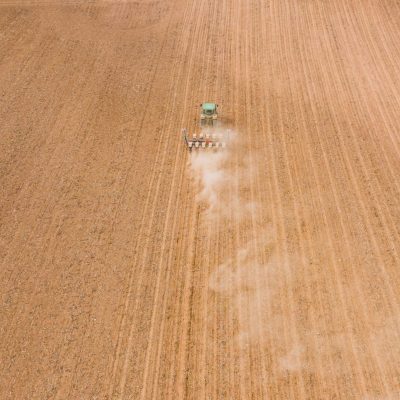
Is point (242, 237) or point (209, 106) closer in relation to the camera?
point (242, 237)

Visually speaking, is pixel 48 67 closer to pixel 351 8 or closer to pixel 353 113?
pixel 353 113

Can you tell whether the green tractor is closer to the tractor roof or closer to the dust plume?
the tractor roof

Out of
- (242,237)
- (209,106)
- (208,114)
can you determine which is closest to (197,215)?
(242,237)

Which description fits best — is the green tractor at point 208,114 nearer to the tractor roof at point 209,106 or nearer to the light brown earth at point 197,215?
the tractor roof at point 209,106

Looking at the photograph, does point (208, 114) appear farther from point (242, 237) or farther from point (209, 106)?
point (242, 237)

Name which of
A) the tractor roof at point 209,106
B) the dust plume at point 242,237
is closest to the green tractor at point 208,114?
the tractor roof at point 209,106

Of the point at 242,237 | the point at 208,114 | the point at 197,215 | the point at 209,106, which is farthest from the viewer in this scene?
the point at 208,114
